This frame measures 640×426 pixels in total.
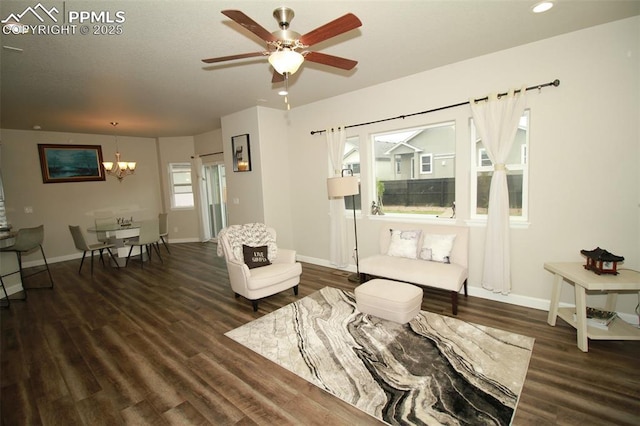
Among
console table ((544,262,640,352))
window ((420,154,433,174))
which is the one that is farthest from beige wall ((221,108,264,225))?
console table ((544,262,640,352))

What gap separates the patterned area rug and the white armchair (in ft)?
1.19

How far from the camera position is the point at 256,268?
3967mm

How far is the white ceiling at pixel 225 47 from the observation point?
2.39 m

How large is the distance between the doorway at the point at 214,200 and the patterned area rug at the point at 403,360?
Result: 525cm

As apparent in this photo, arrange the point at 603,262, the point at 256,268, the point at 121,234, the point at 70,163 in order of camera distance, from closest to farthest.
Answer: the point at 603,262, the point at 256,268, the point at 121,234, the point at 70,163

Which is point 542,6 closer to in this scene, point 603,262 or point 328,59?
point 328,59

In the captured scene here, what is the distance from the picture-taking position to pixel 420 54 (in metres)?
3.38

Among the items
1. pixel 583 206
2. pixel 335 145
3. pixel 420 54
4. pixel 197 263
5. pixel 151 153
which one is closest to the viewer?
pixel 583 206

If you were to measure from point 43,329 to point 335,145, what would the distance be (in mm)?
4539

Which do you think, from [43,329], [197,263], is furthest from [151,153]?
[43,329]

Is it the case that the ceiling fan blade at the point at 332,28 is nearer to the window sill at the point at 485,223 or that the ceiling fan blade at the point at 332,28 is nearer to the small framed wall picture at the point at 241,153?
the window sill at the point at 485,223

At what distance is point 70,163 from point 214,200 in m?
3.28

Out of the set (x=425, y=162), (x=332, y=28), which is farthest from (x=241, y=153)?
(x=332, y=28)

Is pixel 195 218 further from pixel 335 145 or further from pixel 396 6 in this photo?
pixel 396 6
